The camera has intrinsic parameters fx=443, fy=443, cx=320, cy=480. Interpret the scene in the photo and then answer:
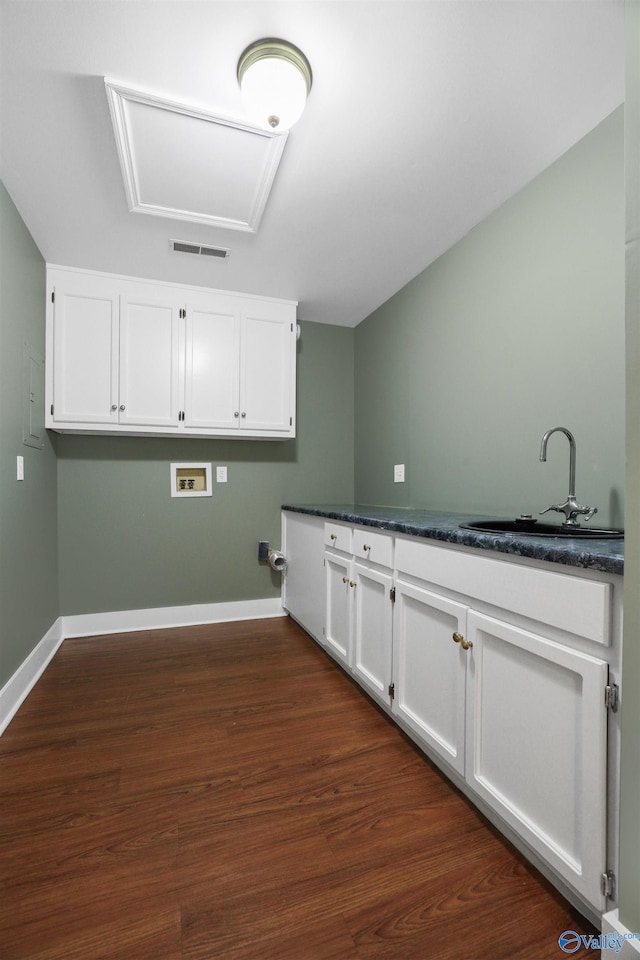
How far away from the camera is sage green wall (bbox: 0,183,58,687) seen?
6.42 ft

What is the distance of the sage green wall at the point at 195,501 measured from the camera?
2.99 meters

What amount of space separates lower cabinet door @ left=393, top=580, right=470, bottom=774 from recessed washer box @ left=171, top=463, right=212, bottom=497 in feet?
6.31

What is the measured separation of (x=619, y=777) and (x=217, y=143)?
7.55ft

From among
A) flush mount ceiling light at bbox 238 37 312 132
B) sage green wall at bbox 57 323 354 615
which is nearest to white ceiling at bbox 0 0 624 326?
flush mount ceiling light at bbox 238 37 312 132

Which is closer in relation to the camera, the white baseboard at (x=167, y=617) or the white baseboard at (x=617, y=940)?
the white baseboard at (x=617, y=940)

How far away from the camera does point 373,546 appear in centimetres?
199

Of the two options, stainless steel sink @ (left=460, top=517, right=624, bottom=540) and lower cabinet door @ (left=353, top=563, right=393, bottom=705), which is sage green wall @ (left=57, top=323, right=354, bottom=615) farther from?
stainless steel sink @ (left=460, top=517, right=624, bottom=540)

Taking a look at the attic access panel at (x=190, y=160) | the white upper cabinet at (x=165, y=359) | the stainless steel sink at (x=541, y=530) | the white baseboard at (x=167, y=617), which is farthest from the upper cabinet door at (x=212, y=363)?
the stainless steel sink at (x=541, y=530)

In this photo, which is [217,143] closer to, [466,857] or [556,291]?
[556,291]

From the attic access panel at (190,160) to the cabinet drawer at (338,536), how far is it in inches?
62.9

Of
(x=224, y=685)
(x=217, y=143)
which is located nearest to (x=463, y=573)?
(x=224, y=685)

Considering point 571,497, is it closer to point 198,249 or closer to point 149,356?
point 198,249

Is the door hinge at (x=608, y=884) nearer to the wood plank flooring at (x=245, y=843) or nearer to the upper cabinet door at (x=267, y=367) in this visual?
the wood plank flooring at (x=245, y=843)

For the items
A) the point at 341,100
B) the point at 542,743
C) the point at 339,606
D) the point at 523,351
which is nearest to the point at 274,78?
the point at 341,100
